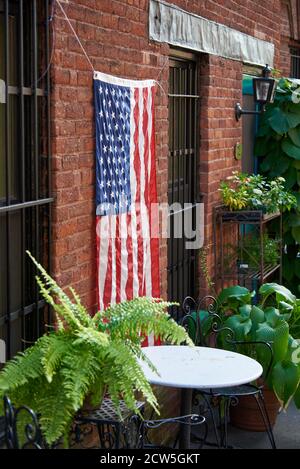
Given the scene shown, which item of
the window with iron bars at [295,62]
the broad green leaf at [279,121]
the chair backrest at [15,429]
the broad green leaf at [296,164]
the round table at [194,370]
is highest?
the window with iron bars at [295,62]

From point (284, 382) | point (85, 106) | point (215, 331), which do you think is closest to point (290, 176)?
point (215, 331)

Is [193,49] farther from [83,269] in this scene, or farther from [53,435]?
[53,435]

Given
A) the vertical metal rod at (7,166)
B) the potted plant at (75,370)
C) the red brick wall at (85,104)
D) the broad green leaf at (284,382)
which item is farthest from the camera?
the broad green leaf at (284,382)

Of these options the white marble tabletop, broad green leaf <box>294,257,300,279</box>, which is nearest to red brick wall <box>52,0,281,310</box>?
the white marble tabletop

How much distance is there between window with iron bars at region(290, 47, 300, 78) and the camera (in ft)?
43.5

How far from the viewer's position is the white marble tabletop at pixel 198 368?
4918 mm

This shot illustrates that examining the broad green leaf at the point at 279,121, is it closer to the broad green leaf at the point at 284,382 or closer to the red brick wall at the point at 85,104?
the red brick wall at the point at 85,104

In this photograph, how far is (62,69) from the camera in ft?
16.9

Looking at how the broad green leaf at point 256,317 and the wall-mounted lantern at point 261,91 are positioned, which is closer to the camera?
the broad green leaf at point 256,317

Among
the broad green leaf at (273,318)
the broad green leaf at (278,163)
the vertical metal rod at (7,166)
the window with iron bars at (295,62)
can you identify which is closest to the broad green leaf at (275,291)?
the broad green leaf at (273,318)

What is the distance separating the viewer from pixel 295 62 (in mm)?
13469

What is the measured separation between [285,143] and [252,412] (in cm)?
342

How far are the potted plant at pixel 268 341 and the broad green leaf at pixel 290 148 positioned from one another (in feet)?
7.83

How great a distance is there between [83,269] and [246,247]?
3.56 meters
